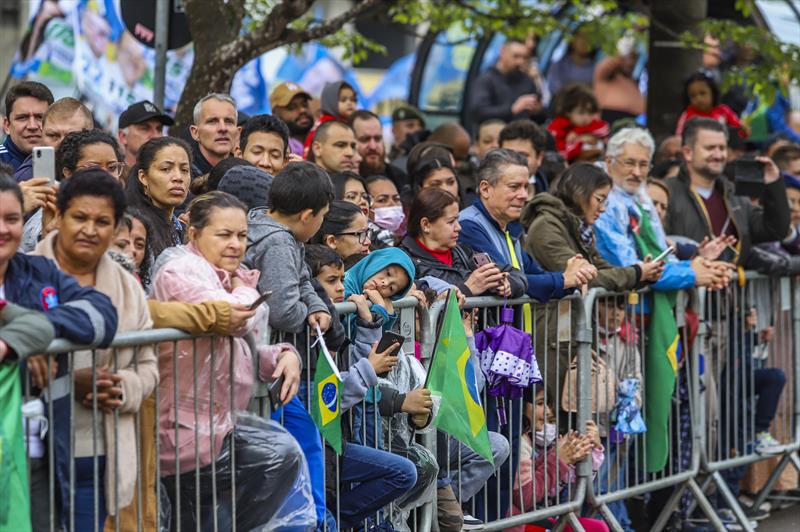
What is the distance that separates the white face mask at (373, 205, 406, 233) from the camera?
9242 mm

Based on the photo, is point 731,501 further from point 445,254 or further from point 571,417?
point 445,254

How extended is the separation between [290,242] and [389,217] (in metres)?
2.65

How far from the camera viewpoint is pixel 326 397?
21.9 feet

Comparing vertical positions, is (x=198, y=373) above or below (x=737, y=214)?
below

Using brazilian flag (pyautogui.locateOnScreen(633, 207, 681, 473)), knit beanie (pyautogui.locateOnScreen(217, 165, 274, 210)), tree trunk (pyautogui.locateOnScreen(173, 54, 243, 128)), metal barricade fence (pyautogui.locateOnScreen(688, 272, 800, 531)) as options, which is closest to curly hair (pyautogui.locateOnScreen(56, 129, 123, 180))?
knit beanie (pyautogui.locateOnScreen(217, 165, 274, 210))

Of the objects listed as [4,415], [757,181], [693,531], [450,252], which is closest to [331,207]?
[450,252]

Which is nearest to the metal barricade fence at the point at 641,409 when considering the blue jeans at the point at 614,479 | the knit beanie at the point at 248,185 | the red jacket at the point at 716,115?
the blue jeans at the point at 614,479

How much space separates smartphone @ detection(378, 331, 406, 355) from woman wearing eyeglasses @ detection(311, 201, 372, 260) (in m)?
0.76

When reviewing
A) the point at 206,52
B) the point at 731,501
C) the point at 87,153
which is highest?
the point at 206,52

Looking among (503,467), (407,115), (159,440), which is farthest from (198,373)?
(407,115)

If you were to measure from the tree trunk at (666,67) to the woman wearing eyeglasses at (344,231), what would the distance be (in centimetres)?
686

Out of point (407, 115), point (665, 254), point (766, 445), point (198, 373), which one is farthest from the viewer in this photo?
point (407, 115)

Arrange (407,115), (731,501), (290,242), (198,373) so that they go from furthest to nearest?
(407,115) → (731,501) → (290,242) → (198,373)

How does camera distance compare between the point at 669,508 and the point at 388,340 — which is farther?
the point at 669,508
